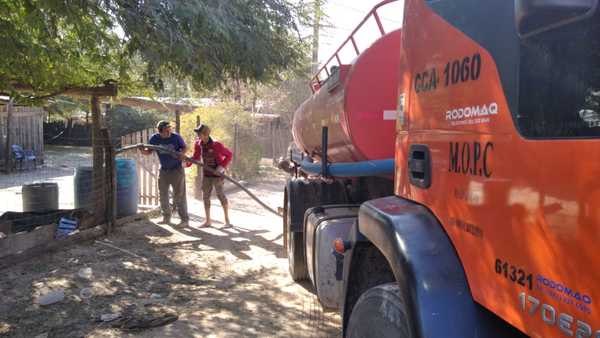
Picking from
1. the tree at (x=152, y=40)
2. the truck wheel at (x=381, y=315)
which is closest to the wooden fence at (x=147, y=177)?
the tree at (x=152, y=40)

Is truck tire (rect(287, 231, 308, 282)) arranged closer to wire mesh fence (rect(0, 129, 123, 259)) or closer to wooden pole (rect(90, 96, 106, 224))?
wire mesh fence (rect(0, 129, 123, 259))

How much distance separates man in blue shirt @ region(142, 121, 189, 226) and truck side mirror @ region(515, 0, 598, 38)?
6.99 meters

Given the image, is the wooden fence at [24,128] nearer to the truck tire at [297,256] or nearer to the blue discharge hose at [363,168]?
the truck tire at [297,256]

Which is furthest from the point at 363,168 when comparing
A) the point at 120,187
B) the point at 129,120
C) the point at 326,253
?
the point at 129,120

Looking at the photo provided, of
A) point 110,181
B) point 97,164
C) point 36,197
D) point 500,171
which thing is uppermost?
point 500,171

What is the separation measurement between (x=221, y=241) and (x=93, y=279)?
86.1 inches

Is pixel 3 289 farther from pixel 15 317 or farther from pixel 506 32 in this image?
pixel 506 32

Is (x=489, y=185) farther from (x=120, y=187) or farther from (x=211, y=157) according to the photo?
(x=120, y=187)

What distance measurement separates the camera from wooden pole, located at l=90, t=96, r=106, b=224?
7246 millimetres

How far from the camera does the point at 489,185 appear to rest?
167 cm

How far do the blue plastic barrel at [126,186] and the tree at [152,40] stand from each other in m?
1.69

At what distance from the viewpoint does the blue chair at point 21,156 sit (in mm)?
16516

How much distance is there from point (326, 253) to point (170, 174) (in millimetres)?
4933

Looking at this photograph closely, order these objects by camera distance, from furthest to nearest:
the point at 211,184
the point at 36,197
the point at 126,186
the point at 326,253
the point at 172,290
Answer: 1. the point at 211,184
2. the point at 126,186
3. the point at 36,197
4. the point at 172,290
5. the point at 326,253
